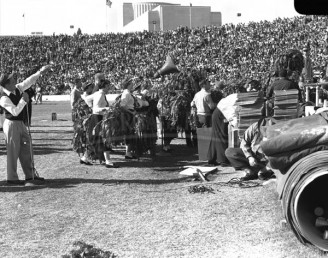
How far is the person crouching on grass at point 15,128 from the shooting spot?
841 cm

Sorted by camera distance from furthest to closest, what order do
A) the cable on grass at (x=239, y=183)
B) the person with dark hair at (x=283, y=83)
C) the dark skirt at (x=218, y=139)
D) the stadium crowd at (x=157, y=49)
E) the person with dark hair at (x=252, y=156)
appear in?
the stadium crowd at (x=157, y=49) → the dark skirt at (x=218, y=139) → the person with dark hair at (x=283, y=83) → the cable on grass at (x=239, y=183) → the person with dark hair at (x=252, y=156)

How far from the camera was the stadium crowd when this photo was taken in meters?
44.5

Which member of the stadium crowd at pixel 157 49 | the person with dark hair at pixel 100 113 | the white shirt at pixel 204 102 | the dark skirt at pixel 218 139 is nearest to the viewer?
the dark skirt at pixel 218 139

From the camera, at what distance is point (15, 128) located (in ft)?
28.1

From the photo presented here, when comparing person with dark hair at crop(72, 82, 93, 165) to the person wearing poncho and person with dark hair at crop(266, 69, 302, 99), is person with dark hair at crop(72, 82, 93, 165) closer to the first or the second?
the person wearing poncho

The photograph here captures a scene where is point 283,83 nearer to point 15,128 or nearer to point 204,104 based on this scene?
point 204,104

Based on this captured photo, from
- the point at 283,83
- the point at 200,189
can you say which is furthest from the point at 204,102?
the point at 200,189

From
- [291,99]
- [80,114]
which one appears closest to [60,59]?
[80,114]

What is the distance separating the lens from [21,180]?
905 cm

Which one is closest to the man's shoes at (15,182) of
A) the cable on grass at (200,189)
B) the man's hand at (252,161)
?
the cable on grass at (200,189)

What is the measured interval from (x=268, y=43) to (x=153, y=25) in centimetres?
3546

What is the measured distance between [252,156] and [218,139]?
2383mm

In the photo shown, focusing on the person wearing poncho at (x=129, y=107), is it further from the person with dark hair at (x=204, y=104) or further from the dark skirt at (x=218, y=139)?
the dark skirt at (x=218, y=139)

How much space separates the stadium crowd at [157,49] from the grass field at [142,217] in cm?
3031
